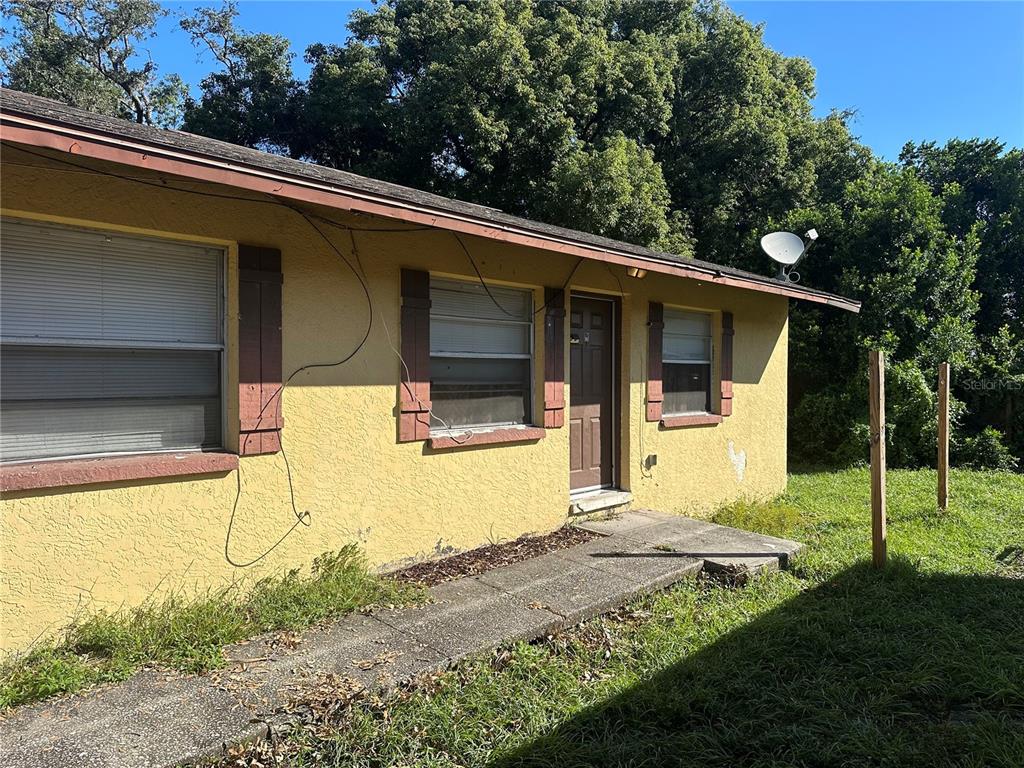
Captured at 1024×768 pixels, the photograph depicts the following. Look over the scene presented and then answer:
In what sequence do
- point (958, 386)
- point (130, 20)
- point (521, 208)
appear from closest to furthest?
point (958, 386) → point (521, 208) → point (130, 20)

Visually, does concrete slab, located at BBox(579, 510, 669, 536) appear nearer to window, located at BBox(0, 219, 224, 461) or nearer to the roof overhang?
the roof overhang

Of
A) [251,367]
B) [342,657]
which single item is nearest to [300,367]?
[251,367]

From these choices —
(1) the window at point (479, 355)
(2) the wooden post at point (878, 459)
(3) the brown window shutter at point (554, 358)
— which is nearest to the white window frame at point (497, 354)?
(1) the window at point (479, 355)

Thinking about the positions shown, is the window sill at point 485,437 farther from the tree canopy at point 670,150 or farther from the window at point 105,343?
the tree canopy at point 670,150

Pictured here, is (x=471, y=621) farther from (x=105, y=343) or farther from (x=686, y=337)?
(x=686, y=337)

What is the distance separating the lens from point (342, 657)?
3.41 m

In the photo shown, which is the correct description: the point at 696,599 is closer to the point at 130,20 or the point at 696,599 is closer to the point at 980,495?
the point at 980,495

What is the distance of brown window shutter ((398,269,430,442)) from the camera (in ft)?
15.9

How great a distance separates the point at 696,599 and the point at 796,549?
1.44m

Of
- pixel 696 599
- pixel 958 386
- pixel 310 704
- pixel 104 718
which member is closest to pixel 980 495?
pixel 958 386

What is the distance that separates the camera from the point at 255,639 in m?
3.59

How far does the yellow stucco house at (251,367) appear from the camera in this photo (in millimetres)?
3348

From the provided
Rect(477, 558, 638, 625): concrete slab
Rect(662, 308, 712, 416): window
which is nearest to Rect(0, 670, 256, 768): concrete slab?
Rect(477, 558, 638, 625): concrete slab

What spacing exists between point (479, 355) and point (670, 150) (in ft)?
45.0
